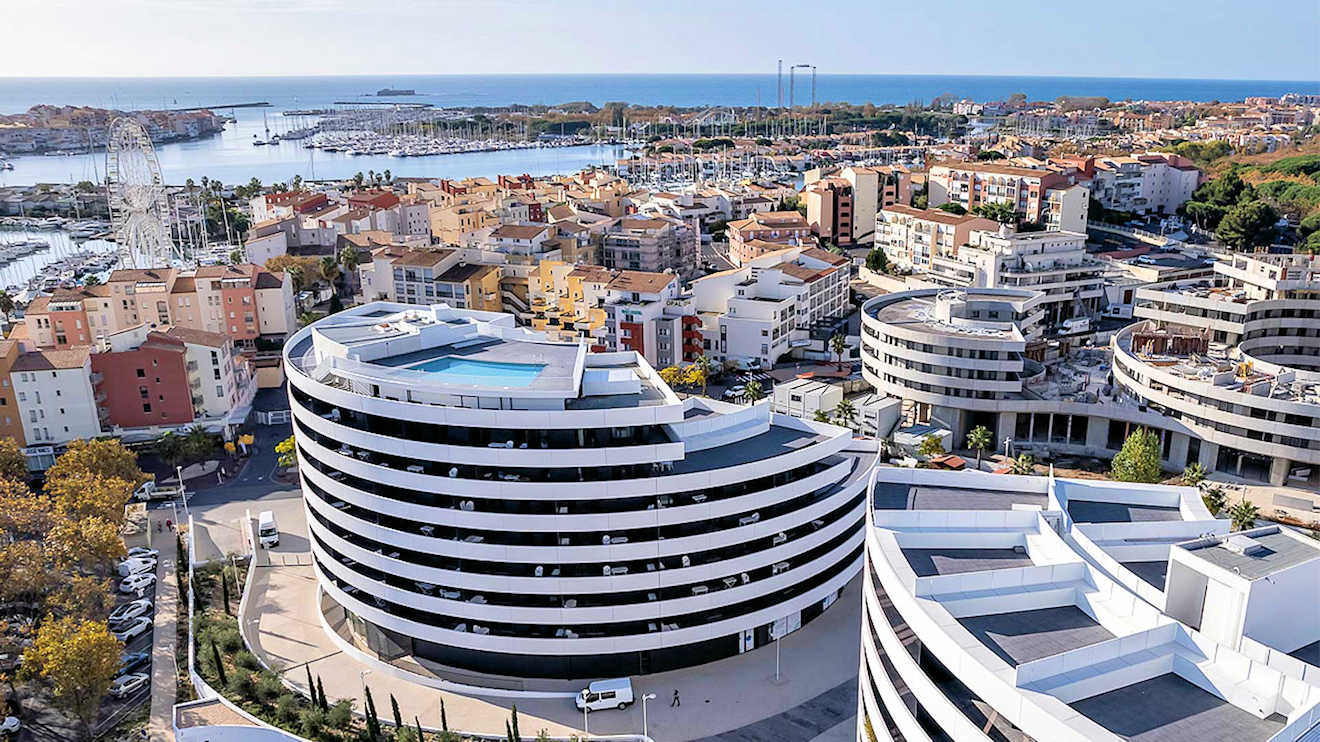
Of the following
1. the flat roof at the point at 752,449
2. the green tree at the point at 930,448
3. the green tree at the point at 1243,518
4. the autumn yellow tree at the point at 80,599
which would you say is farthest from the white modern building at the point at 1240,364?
the autumn yellow tree at the point at 80,599

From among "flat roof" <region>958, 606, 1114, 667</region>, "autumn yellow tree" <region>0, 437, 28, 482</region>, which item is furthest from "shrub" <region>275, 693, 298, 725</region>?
"autumn yellow tree" <region>0, 437, 28, 482</region>

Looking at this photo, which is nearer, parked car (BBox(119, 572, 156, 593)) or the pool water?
the pool water

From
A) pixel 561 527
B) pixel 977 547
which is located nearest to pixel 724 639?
pixel 561 527

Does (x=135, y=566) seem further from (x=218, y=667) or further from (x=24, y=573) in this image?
(x=218, y=667)

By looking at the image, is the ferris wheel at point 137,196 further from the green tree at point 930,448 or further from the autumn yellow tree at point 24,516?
the green tree at point 930,448

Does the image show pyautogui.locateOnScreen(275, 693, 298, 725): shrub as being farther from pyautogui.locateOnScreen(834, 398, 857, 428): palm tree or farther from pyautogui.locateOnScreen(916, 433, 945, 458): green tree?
pyautogui.locateOnScreen(916, 433, 945, 458): green tree

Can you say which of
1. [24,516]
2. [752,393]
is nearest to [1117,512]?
[752,393]
